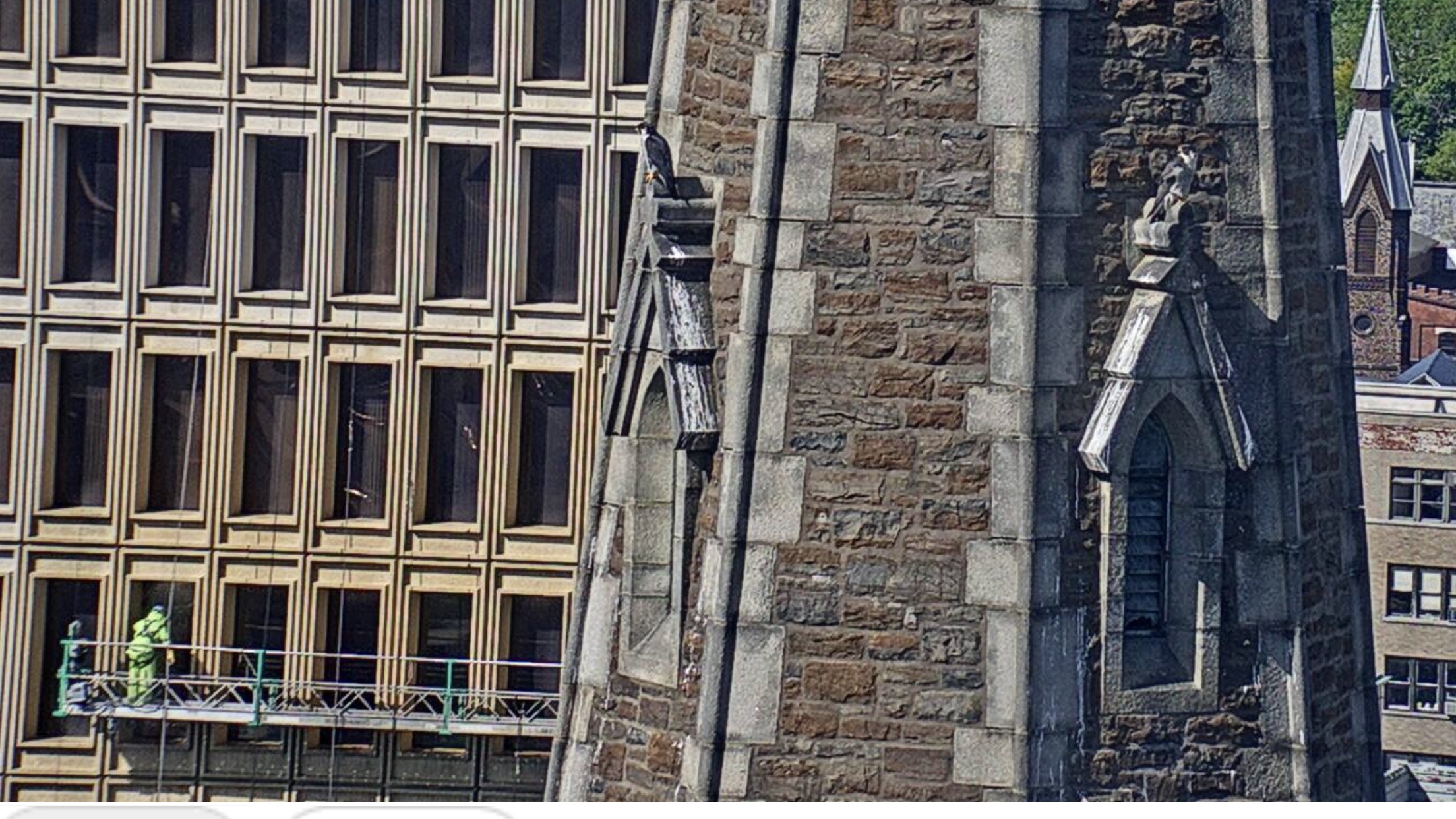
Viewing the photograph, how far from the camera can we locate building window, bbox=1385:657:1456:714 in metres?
67.9

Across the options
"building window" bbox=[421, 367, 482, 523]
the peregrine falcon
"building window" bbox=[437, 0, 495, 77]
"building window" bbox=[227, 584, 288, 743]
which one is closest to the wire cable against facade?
"building window" bbox=[227, 584, 288, 743]

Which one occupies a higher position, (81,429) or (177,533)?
(81,429)

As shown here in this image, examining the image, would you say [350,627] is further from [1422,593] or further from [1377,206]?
[1377,206]

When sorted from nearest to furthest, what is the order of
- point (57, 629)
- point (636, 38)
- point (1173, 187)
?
point (1173, 187), point (636, 38), point (57, 629)

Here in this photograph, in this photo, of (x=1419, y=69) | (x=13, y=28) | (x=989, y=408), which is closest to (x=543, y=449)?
(x=13, y=28)

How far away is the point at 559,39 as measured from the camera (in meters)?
35.6

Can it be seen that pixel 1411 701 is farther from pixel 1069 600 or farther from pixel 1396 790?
pixel 1069 600

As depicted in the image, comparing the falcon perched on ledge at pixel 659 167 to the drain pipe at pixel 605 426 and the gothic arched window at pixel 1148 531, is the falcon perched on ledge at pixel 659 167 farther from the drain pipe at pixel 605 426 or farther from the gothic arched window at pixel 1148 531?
Answer: the gothic arched window at pixel 1148 531

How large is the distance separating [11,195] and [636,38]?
22.8 feet

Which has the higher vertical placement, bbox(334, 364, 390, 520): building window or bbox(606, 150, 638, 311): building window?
bbox(606, 150, 638, 311): building window

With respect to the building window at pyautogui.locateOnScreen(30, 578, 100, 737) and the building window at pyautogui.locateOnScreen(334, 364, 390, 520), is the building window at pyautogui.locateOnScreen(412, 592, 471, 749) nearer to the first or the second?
the building window at pyautogui.locateOnScreen(334, 364, 390, 520)

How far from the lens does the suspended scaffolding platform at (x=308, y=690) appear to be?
36.4 meters

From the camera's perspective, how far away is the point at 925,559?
13.7 m

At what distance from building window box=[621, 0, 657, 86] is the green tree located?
7186 cm
